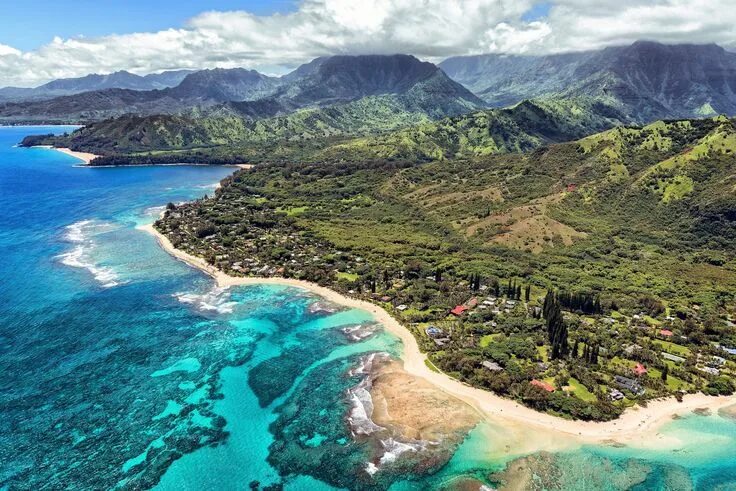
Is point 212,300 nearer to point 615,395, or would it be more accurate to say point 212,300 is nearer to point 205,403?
point 205,403

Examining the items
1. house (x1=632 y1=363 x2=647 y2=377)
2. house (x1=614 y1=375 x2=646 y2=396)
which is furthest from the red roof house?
house (x1=614 y1=375 x2=646 y2=396)

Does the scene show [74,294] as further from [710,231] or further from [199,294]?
[710,231]

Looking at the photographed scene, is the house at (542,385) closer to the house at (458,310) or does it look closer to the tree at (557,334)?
the tree at (557,334)

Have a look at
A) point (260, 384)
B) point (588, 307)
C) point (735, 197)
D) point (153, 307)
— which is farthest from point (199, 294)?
point (735, 197)

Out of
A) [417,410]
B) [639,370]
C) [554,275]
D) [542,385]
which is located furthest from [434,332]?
[554,275]

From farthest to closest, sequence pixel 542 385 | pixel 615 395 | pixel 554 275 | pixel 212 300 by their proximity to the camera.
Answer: pixel 554 275, pixel 212 300, pixel 542 385, pixel 615 395
